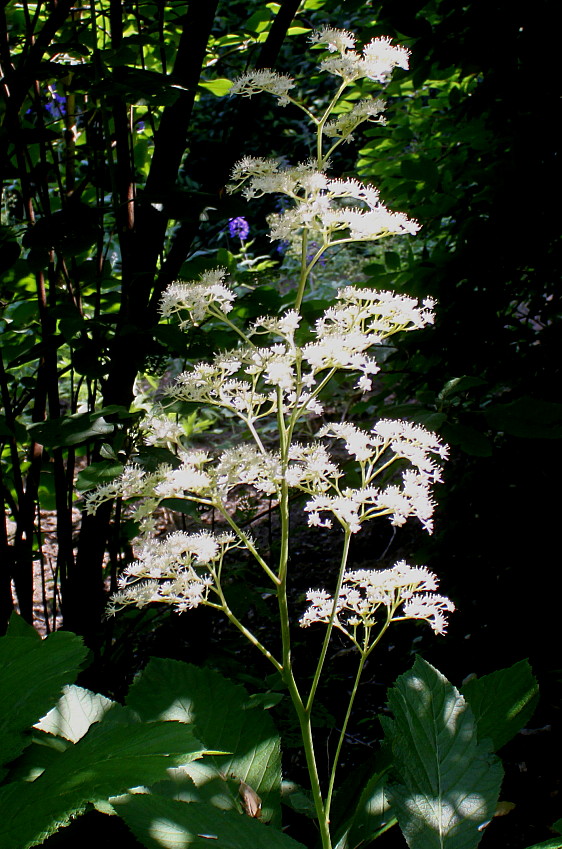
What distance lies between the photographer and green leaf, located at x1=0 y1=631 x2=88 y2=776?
26.6 inches

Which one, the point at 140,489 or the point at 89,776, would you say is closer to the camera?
the point at 89,776

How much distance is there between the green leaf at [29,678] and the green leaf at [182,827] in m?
0.16

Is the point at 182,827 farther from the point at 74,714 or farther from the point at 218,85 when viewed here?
the point at 218,85

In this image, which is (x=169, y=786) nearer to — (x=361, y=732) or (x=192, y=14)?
(x=361, y=732)

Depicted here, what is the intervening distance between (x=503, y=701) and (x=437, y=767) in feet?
0.59

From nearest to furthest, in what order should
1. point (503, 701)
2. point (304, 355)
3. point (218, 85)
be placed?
point (304, 355) → point (503, 701) → point (218, 85)

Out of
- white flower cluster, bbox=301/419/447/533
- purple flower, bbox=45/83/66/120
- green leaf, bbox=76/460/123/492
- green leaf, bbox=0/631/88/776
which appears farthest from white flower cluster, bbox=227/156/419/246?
purple flower, bbox=45/83/66/120

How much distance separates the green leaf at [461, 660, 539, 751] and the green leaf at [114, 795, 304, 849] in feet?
1.14

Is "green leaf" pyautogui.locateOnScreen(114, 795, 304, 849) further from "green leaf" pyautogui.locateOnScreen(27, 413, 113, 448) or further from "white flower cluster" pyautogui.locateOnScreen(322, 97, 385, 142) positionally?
"white flower cluster" pyautogui.locateOnScreen(322, 97, 385, 142)

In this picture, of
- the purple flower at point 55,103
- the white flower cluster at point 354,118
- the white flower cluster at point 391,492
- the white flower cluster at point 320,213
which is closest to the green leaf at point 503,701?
the white flower cluster at point 391,492

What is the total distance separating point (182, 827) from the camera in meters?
0.74

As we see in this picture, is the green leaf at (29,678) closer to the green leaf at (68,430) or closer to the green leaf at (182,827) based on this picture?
the green leaf at (182,827)

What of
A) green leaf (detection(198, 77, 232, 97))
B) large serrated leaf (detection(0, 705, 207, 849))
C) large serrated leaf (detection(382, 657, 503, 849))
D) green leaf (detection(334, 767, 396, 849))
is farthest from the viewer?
green leaf (detection(198, 77, 232, 97))

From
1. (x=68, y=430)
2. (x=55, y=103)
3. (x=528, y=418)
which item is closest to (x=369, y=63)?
(x=528, y=418)
